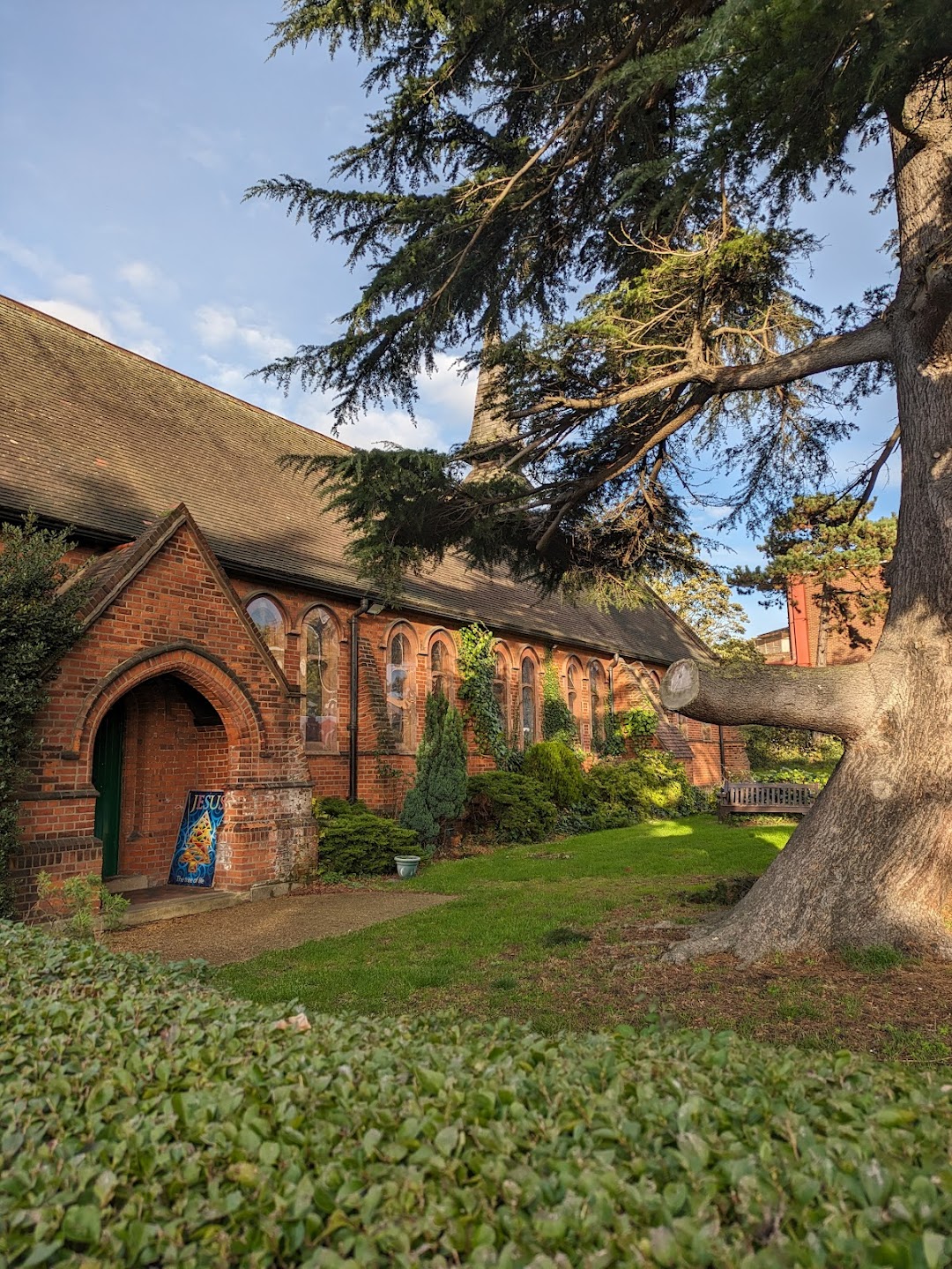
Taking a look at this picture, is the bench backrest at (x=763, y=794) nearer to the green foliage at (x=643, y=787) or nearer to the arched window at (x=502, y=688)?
the green foliage at (x=643, y=787)

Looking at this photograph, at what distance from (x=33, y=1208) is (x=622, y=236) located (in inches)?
352

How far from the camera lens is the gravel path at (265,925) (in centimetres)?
828

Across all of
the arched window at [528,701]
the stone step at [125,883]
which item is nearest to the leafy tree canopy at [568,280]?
the stone step at [125,883]

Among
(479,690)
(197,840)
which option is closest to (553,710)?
(479,690)

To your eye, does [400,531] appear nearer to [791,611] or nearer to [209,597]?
[209,597]

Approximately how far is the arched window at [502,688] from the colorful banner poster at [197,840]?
9.18 meters

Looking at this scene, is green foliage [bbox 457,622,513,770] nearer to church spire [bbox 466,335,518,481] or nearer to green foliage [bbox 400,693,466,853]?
green foliage [bbox 400,693,466,853]

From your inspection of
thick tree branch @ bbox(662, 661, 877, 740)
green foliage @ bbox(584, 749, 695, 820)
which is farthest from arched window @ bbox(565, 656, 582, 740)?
thick tree branch @ bbox(662, 661, 877, 740)

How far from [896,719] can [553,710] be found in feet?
50.9

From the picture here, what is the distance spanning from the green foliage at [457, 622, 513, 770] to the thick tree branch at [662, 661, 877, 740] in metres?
12.1

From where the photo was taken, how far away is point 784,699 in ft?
20.8

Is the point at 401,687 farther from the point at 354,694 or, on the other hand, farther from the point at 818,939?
the point at 818,939

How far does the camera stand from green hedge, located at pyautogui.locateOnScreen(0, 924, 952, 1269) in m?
1.75

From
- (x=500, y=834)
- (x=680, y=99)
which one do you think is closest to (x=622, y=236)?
(x=680, y=99)
